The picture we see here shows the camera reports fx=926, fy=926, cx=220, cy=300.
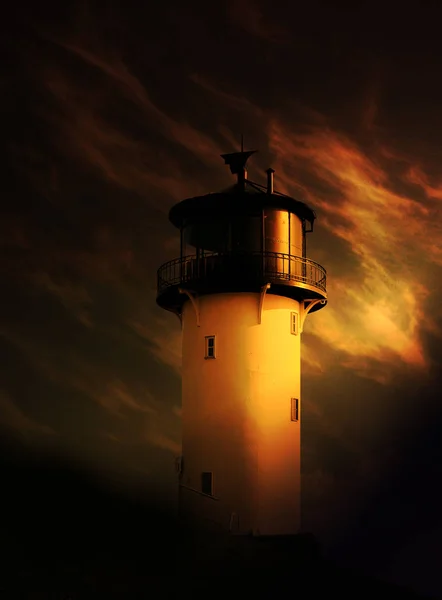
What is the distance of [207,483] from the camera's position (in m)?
32.5

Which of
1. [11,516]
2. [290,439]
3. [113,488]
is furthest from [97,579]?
[290,439]

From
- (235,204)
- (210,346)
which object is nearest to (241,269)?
(235,204)

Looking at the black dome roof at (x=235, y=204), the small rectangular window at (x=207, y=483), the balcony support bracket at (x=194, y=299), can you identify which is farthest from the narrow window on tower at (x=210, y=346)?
the black dome roof at (x=235, y=204)

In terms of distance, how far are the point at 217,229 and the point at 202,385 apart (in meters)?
5.69

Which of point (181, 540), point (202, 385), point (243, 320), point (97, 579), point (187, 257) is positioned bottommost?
point (97, 579)

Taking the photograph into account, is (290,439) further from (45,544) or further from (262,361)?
(45,544)

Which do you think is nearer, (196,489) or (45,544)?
(45,544)

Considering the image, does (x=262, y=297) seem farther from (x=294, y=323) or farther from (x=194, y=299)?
(x=194, y=299)

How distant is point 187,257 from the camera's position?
33.7 meters

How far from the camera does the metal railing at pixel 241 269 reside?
107 feet

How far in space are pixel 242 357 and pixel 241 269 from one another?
3.11 meters

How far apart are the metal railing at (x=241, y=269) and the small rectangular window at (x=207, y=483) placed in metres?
6.89

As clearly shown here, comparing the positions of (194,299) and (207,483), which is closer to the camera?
(207,483)

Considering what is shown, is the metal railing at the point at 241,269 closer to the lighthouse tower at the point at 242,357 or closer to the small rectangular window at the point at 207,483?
the lighthouse tower at the point at 242,357
